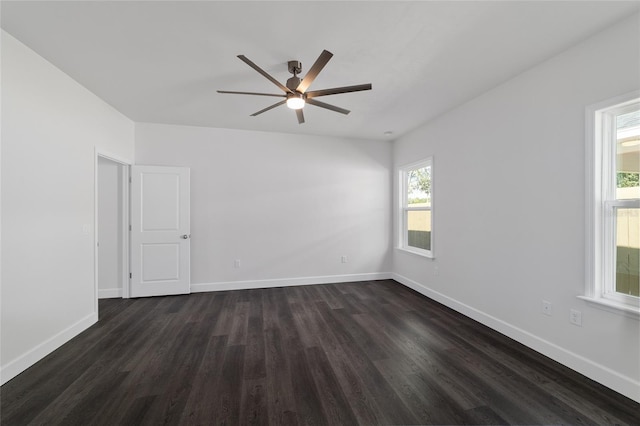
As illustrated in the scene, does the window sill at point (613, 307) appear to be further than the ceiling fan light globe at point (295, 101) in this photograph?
No

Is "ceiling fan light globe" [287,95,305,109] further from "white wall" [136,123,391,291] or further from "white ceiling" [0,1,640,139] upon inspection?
"white wall" [136,123,391,291]

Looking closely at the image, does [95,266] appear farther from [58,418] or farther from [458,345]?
[458,345]

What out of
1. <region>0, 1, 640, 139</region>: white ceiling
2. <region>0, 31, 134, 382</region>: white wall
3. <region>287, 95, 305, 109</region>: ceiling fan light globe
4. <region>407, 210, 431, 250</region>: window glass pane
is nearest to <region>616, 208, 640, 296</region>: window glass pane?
<region>0, 1, 640, 139</region>: white ceiling

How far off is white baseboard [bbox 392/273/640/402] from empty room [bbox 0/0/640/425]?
2 cm

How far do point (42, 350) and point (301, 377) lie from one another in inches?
90.8

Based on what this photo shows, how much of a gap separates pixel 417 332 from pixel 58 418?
2.91 meters

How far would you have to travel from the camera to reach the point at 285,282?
4418 millimetres

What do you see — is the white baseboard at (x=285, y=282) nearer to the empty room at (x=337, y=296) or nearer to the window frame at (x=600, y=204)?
the empty room at (x=337, y=296)

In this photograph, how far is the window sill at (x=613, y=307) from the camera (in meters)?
1.73

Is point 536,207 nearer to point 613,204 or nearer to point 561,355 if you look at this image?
point 613,204

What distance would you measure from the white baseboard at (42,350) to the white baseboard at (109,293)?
0.93 m

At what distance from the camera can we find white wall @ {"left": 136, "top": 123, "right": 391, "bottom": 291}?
4.10m

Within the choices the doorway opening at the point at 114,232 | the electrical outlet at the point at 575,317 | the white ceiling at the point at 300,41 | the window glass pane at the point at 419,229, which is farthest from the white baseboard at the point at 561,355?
the doorway opening at the point at 114,232

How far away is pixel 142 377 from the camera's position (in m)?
1.98
